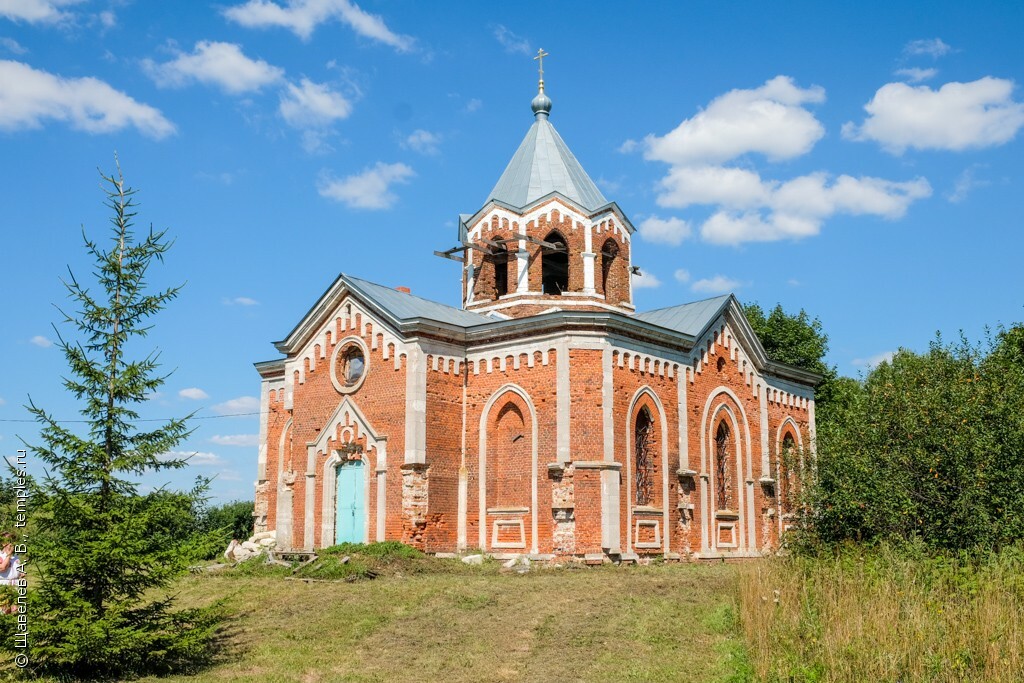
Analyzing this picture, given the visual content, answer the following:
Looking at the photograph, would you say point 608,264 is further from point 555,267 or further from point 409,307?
point 409,307

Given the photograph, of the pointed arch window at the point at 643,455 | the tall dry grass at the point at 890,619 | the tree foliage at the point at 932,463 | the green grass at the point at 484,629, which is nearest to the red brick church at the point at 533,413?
the pointed arch window at the point at 643,455

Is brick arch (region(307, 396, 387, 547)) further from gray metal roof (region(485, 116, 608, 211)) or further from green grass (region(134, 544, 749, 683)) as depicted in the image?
gray metal roof (region(485, 116, 608, 211))

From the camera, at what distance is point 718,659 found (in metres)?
12.3

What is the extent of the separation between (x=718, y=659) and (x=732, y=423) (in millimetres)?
14723

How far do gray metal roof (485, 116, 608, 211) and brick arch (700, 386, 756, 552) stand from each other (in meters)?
6.76

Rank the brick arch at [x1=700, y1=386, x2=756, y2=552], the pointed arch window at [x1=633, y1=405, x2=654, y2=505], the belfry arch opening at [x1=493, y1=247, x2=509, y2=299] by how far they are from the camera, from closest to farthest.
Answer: the pointed arch window at [x1=633, y1=405, x2=654, y2=505], the brick arch at [x1=700, y1=386, x2=756, y2=552], the belfry arch opening at [x1=493, y1=247, x2=509, y2=299]

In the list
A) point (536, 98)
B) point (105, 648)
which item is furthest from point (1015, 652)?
point (536, 98)

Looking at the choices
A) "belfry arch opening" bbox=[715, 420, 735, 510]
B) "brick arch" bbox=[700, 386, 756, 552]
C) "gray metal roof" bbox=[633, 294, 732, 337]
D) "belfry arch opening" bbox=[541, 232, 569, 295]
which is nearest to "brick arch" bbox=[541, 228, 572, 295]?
"belfry arch opening" bbox=[541, 232, 569, 295]

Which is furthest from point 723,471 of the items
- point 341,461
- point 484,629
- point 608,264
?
→ point 484,629

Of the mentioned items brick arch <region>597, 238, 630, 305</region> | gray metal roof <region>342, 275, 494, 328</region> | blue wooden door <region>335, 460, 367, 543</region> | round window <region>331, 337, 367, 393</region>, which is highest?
brick arch <region>597, 238, 630, 305</region>

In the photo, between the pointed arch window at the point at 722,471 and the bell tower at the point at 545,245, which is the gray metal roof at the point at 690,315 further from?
the pointed arch window at the point at 722,471

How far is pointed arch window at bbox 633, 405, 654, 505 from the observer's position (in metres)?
22.9

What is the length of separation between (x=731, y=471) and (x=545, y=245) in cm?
816

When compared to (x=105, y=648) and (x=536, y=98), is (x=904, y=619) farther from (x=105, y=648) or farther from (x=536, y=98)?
(x=536, y=98)
